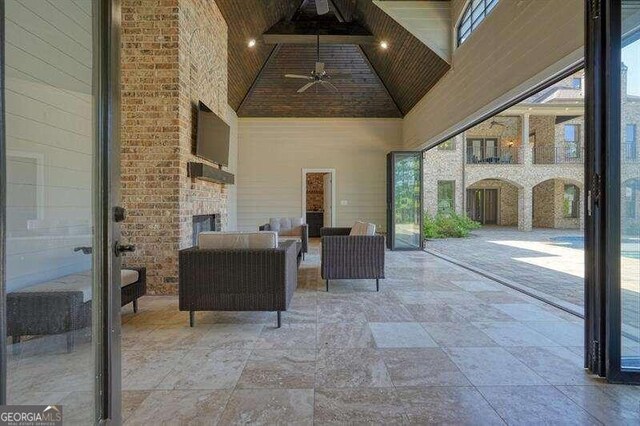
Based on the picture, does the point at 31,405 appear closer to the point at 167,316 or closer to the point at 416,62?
the point at 167,316

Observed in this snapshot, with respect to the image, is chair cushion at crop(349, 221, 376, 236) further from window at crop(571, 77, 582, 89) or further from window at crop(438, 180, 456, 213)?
window at crop(571, 77, 582, 89)

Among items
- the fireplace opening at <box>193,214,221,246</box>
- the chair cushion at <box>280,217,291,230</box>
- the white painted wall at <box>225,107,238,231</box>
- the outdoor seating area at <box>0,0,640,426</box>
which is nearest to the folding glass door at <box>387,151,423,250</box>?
the outdoor seating area at <box>0,0,640,426</box>

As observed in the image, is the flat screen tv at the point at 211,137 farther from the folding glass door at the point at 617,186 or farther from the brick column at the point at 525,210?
the brick column at the point at 525,210

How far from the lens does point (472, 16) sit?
5504mm

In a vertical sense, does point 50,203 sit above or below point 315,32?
below

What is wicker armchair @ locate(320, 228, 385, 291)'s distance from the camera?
448 centimetres

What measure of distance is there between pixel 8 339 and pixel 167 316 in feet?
8.33

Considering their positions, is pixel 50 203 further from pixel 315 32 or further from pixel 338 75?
pixel 338 75

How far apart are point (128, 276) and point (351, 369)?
2381 mm

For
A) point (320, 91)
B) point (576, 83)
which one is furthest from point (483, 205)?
point (320, 91)

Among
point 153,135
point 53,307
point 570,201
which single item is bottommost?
point 53,307

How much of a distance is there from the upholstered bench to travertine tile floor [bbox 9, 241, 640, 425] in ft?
0.35

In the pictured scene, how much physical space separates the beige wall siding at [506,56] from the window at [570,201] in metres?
12.3

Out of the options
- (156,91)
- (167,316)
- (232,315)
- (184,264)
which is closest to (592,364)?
(232,315)
